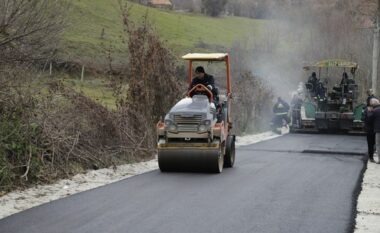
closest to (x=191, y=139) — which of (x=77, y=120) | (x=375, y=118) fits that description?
(x=77, y=120)

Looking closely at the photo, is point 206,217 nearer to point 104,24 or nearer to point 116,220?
point 116,220

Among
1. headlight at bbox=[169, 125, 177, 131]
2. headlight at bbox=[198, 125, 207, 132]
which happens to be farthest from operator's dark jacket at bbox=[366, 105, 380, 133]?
headlight at bbox=[169, 125, 177, 131]

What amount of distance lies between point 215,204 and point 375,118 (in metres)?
7.95

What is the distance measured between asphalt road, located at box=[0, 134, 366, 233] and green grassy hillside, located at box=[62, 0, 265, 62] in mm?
24975

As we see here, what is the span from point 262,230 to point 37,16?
17.7 feet

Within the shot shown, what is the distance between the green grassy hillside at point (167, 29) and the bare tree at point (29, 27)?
24.9 metres

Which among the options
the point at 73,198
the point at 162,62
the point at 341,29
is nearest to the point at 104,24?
the point at 341,29

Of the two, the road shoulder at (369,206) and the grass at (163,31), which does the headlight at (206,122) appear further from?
the grass at (163,31)

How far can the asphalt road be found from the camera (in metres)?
7.82

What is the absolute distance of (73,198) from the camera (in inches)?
371

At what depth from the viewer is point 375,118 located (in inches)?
623

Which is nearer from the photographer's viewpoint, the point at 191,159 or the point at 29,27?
the point at 29,27

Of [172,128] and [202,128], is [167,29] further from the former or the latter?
[202,128]

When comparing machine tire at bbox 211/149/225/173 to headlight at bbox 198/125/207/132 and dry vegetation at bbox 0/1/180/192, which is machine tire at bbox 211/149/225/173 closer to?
headlight at bbox 198/125/207/132
